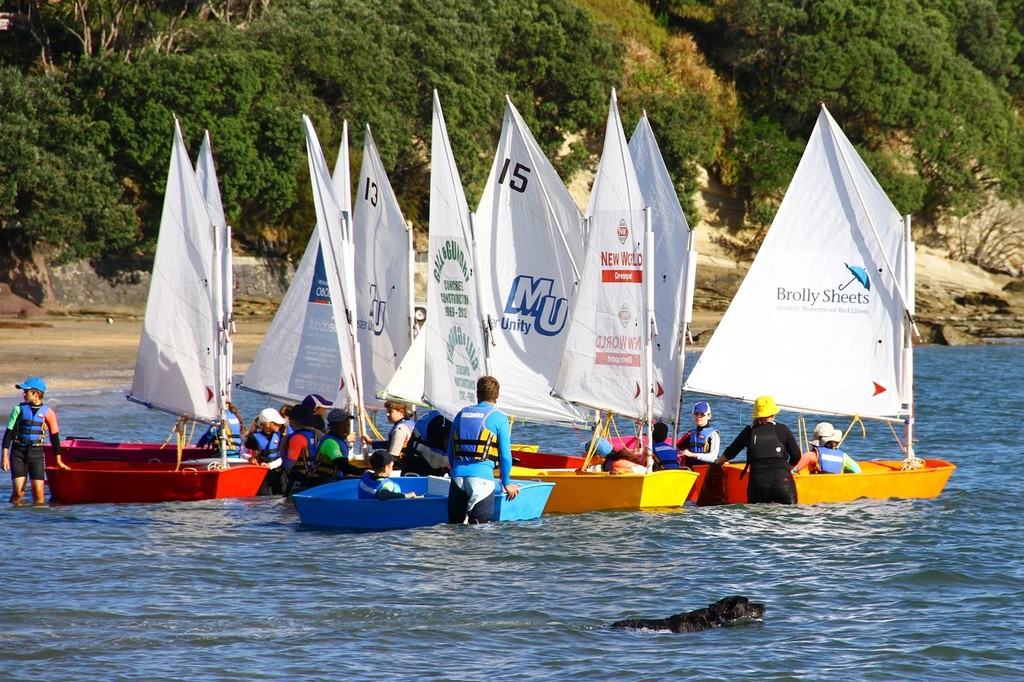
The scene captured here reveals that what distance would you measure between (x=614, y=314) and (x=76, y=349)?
2231cm

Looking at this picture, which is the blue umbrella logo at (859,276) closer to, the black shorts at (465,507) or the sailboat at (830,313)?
the sailboat at (830,313)

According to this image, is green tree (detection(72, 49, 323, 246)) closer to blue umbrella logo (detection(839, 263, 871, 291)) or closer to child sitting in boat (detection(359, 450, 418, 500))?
blue umbrella logo (detection(839, 263, 871, 291))

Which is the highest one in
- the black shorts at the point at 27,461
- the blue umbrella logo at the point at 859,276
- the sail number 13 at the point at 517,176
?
the sail number 13 at the point at 517,176

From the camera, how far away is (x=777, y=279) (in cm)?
1841

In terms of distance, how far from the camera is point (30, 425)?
53.3 ft

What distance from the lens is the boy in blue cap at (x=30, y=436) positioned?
16125 millimetres

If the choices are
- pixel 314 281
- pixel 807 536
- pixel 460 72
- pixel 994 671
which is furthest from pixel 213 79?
pixel 994 671

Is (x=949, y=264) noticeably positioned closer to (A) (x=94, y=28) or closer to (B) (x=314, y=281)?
(A) (x=94, y=28)

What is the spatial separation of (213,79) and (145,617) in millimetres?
33227

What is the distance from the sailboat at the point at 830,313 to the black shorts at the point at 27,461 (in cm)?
837

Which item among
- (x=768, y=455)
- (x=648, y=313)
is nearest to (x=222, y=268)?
(x=648, y=313)

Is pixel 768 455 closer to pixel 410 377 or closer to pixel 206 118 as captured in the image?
pixel 410 377

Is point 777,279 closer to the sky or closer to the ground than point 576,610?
closer to the sky

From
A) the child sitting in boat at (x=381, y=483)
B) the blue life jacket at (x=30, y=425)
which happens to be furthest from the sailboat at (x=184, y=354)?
the child sitting in boat at (x=381, y=483)
